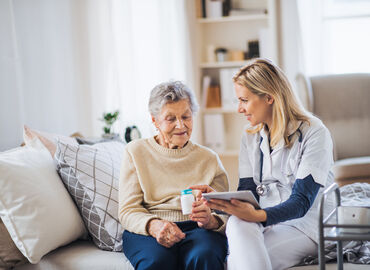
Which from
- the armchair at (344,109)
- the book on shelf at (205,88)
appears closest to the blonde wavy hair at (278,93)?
the armchair at (344,109)

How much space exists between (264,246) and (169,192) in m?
0.45

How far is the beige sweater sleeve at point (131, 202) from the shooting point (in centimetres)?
174

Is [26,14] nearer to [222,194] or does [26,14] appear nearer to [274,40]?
[222,194]

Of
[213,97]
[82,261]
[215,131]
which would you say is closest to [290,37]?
[213,97]

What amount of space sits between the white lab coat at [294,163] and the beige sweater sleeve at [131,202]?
1.37 feet

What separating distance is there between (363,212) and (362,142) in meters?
2.14

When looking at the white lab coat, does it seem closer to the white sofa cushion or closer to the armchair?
the white sofa cushion

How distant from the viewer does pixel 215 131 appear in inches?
159

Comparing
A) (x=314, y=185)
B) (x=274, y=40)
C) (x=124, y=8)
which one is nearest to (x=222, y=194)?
(x=314, y=185)

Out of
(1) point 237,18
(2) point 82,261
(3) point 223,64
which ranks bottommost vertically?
(2) point 82,261

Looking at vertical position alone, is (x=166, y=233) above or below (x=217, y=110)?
below

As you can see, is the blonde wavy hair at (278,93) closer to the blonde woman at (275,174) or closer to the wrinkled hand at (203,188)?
the blonde woman at (275,174)

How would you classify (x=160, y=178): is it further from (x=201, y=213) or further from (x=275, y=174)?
(x=275, y=174)

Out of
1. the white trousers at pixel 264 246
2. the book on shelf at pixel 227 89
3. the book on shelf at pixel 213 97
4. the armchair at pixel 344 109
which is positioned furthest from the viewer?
the book on shelf at pixel 213 97
